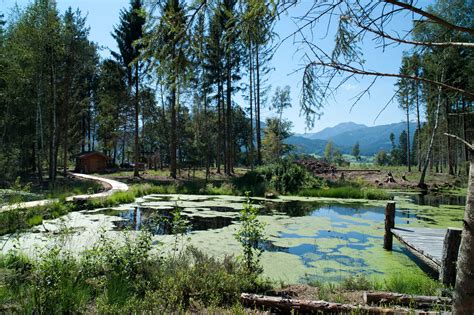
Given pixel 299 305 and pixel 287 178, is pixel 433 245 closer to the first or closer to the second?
Result: pixel 299 305

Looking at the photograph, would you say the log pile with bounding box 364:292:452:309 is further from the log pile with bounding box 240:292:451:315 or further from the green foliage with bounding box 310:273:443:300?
the green foliage with bounding box 310:273:443:300

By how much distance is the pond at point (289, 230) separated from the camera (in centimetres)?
530

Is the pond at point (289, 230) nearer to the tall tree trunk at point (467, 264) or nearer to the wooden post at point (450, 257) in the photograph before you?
the wooden post at point (450, 257)

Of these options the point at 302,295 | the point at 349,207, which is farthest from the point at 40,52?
the point at 302,295

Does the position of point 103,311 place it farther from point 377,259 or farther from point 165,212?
point 165,212

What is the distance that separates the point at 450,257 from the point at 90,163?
96.6ft

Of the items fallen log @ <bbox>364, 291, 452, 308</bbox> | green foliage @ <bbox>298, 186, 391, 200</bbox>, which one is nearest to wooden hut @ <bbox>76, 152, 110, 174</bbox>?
green foliage @ <bbox>298, 186, 391, 200</bbox>

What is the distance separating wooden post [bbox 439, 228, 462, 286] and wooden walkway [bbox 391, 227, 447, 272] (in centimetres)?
24

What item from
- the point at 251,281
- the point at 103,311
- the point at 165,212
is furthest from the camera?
the point at 165,212

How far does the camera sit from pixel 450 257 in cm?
435

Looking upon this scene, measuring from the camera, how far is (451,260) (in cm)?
435

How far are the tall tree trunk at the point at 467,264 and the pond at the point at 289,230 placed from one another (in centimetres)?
348

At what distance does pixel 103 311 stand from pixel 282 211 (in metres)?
8.11

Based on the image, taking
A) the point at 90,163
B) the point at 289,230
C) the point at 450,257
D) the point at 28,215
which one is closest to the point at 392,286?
the point at 450,257
